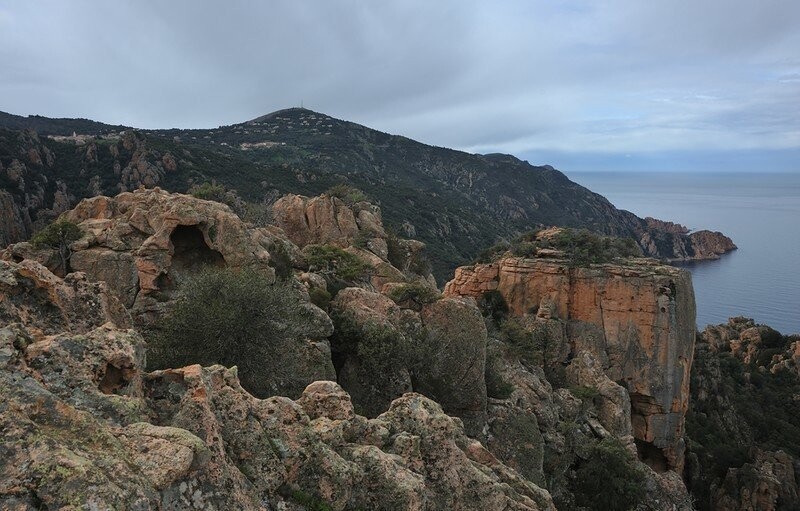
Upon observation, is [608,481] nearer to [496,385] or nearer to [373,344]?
[496,385]

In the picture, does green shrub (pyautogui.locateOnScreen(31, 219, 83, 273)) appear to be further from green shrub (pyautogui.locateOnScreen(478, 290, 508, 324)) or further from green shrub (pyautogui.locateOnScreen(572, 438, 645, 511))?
green shrub (pyautogui.locateOnScreen(478, 290, 508, 324))

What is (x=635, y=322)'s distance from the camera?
31422 millimetres

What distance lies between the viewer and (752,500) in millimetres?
27875

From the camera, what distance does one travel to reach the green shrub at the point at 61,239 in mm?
15789

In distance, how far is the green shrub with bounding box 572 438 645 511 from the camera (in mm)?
14883

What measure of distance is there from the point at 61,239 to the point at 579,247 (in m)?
30.0

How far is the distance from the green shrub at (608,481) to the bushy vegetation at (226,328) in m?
10.0

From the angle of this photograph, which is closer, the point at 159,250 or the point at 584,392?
the point at 159,250

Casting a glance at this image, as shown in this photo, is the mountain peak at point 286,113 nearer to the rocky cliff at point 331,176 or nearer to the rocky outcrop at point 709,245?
the rocky cliff at point 331,176

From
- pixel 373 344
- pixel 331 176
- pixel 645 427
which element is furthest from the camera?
pixel 331 176

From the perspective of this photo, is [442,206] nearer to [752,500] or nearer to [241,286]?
[752,500]

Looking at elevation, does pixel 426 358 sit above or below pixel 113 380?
below

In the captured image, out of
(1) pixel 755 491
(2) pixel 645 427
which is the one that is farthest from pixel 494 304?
(1) pixel 755 491

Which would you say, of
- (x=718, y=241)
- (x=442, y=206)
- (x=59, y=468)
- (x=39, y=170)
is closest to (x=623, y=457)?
(x=59, y=468)
